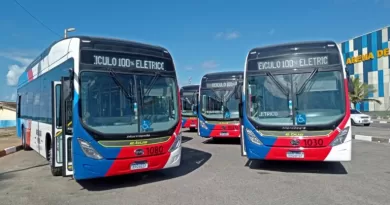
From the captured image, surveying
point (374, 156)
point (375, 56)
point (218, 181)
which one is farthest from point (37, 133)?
point (375, 56)

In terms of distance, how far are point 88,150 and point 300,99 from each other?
4.88 m

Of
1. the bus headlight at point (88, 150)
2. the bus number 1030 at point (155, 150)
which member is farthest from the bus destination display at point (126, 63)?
the bus number 1030 at point (155, 150)

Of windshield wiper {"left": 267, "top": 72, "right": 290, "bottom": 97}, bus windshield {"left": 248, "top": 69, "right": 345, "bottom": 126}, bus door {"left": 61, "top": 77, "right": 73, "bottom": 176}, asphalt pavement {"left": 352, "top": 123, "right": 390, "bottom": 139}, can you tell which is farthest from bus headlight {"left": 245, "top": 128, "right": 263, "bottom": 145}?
asphalt pavement {"left": 352, "top": 123, "right": 390, "bottom": 139}

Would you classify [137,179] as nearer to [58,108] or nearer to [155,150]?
[155,150]

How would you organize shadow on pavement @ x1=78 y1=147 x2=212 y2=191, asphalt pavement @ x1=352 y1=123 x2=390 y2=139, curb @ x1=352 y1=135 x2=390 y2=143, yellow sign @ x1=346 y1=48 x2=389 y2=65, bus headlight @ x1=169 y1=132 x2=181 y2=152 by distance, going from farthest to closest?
yellow sign @ x1=346 y1=48 x2=389 y2=65 < asphalt pavement @ x1=352 y1=123 x2=390 y2=139 < curb @ x1=352 y1=135 x2=390 y2=143 < bus headlight @ x1=169 y1=132 x2=181 y2=152 < shadow on pavement @ x1=78 y1=147 x2=212 y2=191

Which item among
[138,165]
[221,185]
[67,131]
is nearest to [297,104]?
[221,185]

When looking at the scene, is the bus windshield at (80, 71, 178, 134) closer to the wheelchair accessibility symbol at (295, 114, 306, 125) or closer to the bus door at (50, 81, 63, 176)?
the bus door at (50, 81, 63, 176)

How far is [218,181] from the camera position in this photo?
712cm

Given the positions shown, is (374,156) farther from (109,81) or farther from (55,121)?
(55,121)

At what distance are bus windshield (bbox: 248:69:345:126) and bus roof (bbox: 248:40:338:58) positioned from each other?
569mm

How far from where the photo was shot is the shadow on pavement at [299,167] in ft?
26.7

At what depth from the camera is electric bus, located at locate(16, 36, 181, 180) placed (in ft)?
20.6

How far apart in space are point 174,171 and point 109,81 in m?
3.08

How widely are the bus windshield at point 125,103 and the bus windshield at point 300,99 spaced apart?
7.45ft
